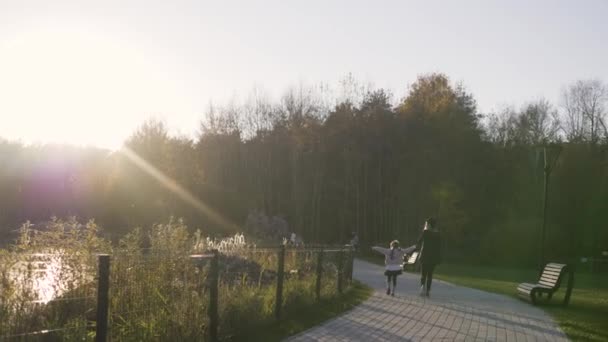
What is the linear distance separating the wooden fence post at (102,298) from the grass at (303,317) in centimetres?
317

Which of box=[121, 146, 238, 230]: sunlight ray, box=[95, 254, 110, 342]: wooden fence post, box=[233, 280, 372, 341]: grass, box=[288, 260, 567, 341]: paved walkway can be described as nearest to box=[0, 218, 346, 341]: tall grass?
box=[233, 280, 372, 341]: grass

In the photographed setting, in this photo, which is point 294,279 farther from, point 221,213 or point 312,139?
point 312,139

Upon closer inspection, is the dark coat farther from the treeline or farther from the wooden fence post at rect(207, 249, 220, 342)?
the treeline

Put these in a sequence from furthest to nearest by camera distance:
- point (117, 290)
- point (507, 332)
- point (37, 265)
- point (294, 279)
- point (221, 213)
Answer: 1. point (221, 213)
2. point (294, 279)
3. point (507, 332)
4. point (117, 290)
5. point (37, 265)

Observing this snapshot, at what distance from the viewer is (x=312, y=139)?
5331 centimetres

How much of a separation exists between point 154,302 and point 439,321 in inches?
252

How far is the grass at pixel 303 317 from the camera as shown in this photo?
10695 mm

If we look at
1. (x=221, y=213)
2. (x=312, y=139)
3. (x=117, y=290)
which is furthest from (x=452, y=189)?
(x=117, y=290)

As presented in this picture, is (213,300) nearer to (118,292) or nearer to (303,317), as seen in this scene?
(118,292)

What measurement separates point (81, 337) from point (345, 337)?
4667mm

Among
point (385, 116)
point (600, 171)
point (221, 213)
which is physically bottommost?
point (221, 213)

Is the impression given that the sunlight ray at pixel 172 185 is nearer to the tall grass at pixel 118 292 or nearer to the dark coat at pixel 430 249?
the dark coat at pixel 430 249

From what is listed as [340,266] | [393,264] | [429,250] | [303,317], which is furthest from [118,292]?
[393,264]

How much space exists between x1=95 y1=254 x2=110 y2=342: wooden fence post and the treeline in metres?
37.8
